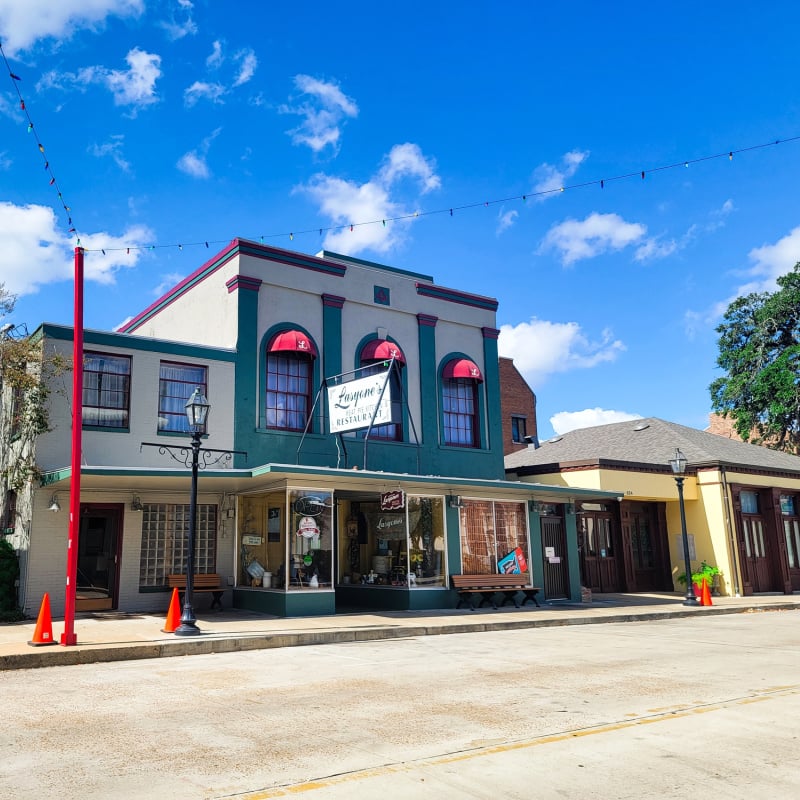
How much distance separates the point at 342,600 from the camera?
21203mm

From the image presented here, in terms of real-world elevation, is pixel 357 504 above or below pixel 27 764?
above

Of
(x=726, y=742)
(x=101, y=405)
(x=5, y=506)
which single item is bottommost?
(x=726, y=742)

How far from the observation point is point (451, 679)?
9734 millimetres

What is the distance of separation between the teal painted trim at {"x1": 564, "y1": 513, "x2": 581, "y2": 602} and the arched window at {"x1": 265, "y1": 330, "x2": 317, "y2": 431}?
8.20 metres

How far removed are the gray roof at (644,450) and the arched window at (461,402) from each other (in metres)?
4.08

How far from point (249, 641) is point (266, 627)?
5.07 ft

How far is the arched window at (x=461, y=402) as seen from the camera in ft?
76.5

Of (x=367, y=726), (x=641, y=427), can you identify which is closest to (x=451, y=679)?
(x=367, y=726)

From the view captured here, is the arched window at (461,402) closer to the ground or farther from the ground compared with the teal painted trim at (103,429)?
farther from the ground

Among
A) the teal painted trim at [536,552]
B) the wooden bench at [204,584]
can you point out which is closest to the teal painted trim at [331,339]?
the wooden bench at [204,584]

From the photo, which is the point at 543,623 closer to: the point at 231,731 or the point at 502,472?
the point at 502,472

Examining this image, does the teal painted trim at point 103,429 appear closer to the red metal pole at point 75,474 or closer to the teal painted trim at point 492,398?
the red metal pole at point 75,474

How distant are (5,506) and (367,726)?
43.5 ft

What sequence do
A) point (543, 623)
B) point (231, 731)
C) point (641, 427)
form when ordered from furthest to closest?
point (641, 427)
point (543, 623)
point (231, 731)
